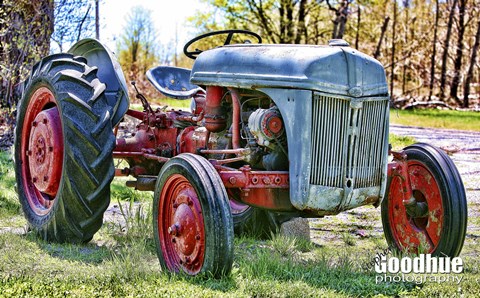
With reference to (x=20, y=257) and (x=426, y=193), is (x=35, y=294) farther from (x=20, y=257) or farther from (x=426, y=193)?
(x=426, y=193)

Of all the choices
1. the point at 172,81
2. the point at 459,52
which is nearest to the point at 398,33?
the point at 459,52

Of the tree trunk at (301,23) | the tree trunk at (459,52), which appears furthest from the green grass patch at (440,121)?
the tree trunk at (301,23)

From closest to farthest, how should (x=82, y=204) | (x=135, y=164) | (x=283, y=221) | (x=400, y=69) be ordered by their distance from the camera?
1. (x=82, y=204)
2. (x=283, y=221)
3. (x=135, y=164)
4. (x=400, y=69)

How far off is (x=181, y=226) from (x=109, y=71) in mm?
2313

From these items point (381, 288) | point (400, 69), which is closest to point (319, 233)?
point (381, 288)

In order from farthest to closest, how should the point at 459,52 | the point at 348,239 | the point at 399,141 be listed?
the point at 459,52, the point at 399,141, the point at 348,239

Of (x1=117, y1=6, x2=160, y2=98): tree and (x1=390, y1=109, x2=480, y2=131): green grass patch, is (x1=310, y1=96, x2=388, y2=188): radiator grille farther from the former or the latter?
(x1=117, y1=6, x2=160, y2=98): tree

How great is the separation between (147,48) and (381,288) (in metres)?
37.0

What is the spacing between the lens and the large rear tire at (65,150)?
5434 millimetres

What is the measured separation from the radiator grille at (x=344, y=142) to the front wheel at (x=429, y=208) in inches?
24.7

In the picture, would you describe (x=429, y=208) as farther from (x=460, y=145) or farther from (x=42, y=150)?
(x=460, y=145)

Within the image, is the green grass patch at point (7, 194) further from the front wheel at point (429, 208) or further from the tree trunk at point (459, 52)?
the tree trunk at point (459, 52)

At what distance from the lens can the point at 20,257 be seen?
5109 millimetres

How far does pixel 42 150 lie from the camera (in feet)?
19.5
